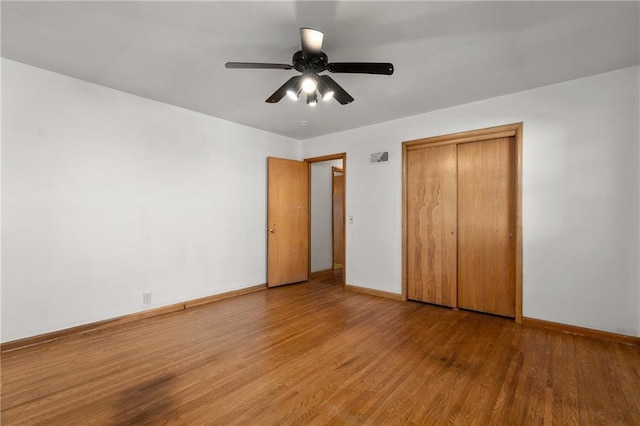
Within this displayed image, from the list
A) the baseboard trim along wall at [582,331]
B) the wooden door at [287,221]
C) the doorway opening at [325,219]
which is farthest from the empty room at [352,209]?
the doorway opening at [325,219]

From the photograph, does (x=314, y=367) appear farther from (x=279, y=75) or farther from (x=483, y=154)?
(x=483, y=154)

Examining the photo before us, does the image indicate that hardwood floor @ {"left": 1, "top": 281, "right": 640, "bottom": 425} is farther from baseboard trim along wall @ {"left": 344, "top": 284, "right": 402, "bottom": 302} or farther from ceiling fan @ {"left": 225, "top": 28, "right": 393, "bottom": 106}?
ceiling fan @ {"left": 225, "top": 28, "right": 393, "bottom": 106}

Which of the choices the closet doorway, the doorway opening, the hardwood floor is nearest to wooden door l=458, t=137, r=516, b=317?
the closet doorway

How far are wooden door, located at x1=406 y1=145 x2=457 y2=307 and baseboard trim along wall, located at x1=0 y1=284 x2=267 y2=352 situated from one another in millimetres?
2579

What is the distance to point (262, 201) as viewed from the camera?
15.5ft

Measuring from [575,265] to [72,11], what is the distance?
4.73 metres

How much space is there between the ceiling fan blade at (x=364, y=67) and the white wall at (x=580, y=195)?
6.72 feet

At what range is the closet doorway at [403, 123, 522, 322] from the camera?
3355 millimetres

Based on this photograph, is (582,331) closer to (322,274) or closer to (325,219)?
(322,274)

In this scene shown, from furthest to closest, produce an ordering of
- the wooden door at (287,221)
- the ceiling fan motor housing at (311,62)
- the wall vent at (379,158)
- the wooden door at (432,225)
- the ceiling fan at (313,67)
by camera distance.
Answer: the wooden door at (287,221) < the wall vent at (379,158) < the wooden door at (432,225) < the ceiling fan motor housing at (311,62) < the ceiling fan at (313,67)

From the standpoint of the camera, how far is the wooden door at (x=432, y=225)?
377 centimetres

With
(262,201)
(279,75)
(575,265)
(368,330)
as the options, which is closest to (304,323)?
(368,330)

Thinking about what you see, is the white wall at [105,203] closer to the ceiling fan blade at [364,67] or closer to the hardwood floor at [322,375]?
the hardwood floor at [322,375]

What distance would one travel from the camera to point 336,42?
2.26 meters
